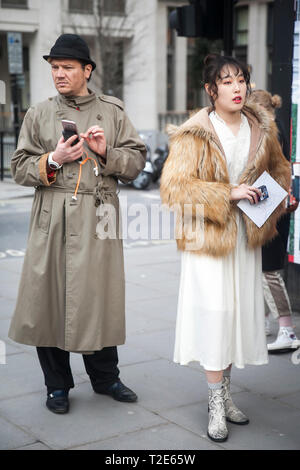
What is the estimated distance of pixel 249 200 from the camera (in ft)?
11.4

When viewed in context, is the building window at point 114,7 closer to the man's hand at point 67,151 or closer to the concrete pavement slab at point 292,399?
the man's hand at point 67,151

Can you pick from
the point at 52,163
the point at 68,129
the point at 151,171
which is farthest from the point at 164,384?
the point at 151,171

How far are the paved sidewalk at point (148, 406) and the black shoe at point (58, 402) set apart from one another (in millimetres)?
41

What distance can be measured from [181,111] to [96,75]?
578cm

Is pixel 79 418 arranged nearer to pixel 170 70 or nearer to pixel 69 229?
pixel 69 229

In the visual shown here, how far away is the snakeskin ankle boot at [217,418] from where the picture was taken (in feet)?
11.4

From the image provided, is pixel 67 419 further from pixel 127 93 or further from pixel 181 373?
pixel 127 93

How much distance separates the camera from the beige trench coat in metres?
3.77

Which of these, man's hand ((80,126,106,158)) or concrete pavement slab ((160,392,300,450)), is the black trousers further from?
man's hand ((80,126,106,158))

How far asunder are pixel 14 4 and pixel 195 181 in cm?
2411

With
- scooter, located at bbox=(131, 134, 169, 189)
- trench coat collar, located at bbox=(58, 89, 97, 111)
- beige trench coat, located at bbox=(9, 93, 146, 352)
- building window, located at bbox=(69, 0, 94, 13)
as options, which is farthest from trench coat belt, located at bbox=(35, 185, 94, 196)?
building window, located at bbox=(69, 0, 94, 13)

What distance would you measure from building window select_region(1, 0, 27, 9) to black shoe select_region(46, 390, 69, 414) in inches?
930

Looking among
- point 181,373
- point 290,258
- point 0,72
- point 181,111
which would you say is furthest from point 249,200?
point 181,111

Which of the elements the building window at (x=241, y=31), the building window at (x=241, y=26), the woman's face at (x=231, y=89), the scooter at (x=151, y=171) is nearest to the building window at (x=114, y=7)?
the building window at (x=241, y=31)
